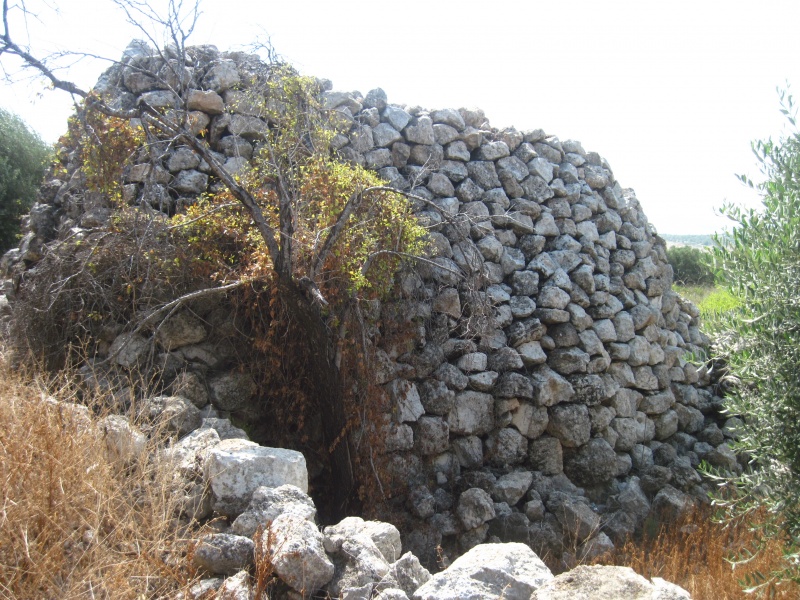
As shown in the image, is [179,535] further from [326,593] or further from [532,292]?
[532,292]

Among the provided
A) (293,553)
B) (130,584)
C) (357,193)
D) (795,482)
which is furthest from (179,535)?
(795,482)

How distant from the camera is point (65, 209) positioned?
6.57m

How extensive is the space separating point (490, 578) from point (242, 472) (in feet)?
4.83

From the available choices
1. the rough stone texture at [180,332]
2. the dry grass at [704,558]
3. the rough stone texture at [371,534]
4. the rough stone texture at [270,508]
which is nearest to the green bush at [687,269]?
the dry grass at [704,558]

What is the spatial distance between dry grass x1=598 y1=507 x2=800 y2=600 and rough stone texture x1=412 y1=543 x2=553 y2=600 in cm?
140

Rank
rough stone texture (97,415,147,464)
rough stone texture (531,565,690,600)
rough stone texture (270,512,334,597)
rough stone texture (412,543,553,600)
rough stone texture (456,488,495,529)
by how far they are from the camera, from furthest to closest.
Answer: rough stone texture (456,488,495,529)
rough stone texture (97,415,147,464)
rough stone texture (270,512,334,597)
rough stone texture (412,543,553,600)
rough stone texture (531,565,690,600)

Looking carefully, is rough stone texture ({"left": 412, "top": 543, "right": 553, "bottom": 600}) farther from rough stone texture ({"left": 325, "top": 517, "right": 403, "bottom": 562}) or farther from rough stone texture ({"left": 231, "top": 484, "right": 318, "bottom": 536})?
rough stone texture ({"left": 231, "top": 484, "right": 318, "bottom": 536})

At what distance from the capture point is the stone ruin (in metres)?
5.60

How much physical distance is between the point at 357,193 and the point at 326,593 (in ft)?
8.86

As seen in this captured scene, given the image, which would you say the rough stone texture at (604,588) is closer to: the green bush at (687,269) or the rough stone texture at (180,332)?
the rough stone texture at (180,332)

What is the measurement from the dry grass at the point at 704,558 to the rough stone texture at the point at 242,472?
2.29 metres

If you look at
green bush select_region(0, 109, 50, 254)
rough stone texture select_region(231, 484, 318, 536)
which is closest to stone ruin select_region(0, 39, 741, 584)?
rough stone texture select_region(231, 484, 318, 536)

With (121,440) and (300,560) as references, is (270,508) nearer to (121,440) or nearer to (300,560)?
(300,560)

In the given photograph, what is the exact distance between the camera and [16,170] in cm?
1051
